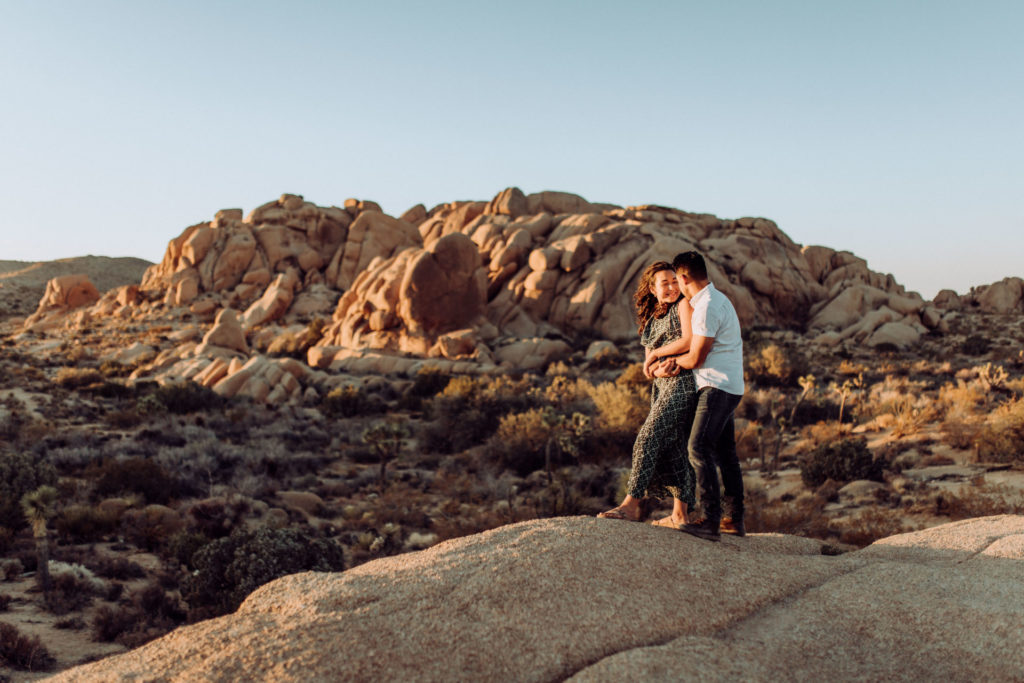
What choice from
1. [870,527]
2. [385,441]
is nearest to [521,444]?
[385,441]

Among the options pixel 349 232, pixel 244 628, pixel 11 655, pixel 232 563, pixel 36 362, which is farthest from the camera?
pixel 349 232

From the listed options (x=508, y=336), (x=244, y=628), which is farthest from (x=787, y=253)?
(x=244, y=628)

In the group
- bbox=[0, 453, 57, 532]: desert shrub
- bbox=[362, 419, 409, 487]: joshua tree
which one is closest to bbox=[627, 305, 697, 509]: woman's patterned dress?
bbox=[0, 453, 57, 532]: desert shrub

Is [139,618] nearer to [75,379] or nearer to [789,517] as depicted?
[789,517]

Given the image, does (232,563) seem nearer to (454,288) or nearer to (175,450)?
(175,450)

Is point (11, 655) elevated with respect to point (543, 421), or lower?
lower

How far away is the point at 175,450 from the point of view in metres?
16.1

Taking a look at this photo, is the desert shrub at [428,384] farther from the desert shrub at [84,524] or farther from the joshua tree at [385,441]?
the desert shrub at [84,524]

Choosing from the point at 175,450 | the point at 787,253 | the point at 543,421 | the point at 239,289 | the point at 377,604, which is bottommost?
the point at 175,450

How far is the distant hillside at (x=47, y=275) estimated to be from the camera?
7138 cm

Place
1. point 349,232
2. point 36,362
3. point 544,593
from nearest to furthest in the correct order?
point 544,593 → point 36,362 → point 349,232

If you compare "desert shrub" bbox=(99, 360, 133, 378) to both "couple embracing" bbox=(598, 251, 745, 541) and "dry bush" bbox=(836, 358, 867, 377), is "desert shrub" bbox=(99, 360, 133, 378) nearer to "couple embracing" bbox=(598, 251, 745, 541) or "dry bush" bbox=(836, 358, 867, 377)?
"couple embracing" bbox=(598, 251, 745, 541)

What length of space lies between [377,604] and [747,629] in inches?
85.0

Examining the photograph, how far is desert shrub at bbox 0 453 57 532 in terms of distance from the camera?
33.9 ft
